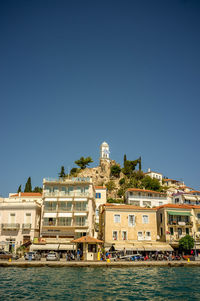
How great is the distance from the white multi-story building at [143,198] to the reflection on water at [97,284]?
147 ft

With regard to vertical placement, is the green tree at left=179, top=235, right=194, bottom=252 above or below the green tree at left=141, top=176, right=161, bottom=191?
below

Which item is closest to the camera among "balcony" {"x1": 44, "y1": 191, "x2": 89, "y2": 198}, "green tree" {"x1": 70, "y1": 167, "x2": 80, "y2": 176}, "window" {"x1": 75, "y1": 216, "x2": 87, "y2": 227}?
"window" {"x1": 75, "y1": 216, "x2": 87, "y2": 227}

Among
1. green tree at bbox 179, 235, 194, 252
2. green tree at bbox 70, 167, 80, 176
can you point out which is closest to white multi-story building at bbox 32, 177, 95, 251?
green tree at bbox 179, 235, 194, 252

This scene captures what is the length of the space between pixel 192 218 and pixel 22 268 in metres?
31.8

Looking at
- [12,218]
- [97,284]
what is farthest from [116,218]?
[97,284]

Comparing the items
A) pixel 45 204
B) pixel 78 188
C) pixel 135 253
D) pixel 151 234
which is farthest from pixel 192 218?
pixel 45 204

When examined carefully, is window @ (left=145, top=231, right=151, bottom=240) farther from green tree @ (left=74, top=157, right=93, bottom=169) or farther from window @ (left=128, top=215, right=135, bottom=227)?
green tree @ (left=74, top=157, right=93, bottom=169)

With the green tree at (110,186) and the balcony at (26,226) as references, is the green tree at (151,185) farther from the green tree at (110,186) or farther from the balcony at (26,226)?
the balcony at (26,226)

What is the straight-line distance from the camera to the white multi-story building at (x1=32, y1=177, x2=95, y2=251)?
4859cm

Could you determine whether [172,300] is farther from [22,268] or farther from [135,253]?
[135,253]

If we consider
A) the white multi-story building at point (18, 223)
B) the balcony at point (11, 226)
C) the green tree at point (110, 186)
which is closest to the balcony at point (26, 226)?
the white multi-story building at point (18, 223)

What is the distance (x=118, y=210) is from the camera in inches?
1911

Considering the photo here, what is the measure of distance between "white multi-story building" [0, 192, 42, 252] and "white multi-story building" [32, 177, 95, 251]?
1718mm

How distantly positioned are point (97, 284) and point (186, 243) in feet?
84.2
